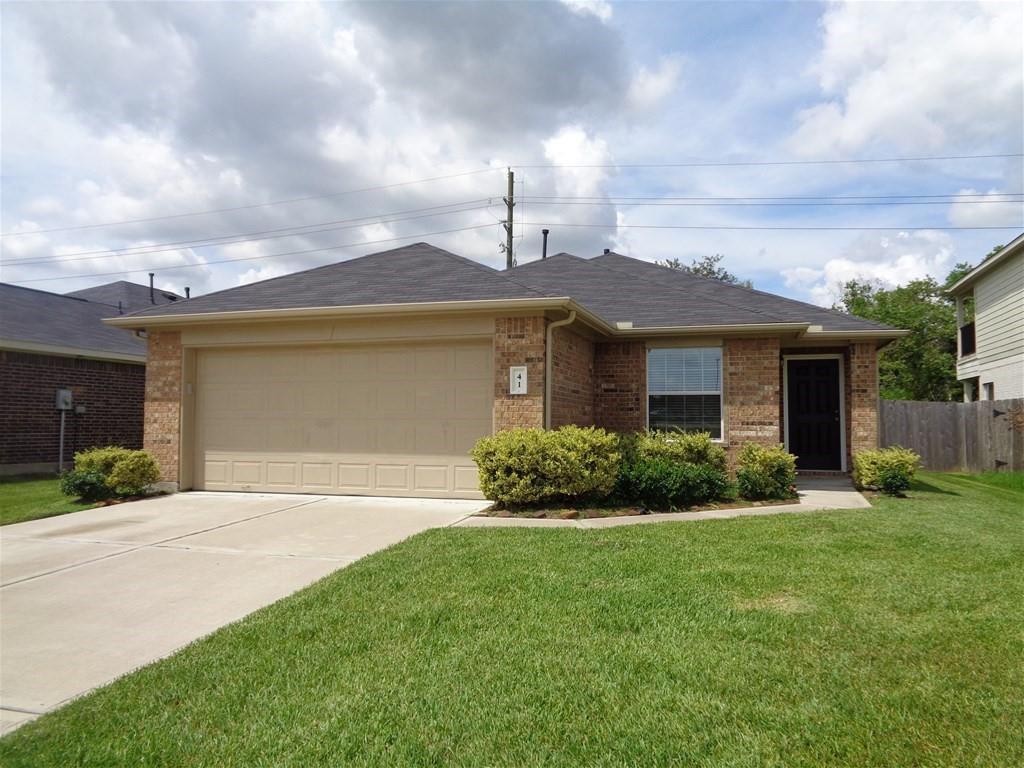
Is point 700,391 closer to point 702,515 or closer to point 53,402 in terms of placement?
point 702,515

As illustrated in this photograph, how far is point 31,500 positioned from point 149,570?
20.0 ft

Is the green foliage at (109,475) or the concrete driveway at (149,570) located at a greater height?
the green foliage at (109,475)

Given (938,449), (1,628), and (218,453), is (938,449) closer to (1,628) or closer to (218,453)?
(218,453)

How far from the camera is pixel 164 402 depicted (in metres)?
11.3

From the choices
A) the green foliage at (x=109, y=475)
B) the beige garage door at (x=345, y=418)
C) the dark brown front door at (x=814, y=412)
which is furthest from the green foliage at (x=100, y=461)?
the dark brown front door at (x=814, y=412)

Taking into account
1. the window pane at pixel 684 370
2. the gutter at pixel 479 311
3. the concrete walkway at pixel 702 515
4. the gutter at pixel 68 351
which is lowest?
the concrete walkway at pixel 702 515

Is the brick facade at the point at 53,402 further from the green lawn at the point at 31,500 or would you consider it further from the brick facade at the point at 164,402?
the brick facade at the point at 164,402

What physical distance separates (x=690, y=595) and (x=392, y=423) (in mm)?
6318

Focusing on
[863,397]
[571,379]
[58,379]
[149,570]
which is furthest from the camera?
[58,379]

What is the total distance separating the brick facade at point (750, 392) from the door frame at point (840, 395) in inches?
98.6

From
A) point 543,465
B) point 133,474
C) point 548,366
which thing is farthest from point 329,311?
point 133,474

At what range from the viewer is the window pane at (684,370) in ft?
38.3

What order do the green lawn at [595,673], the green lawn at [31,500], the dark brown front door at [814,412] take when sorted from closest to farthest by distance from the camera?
the green lawn at [595,673]
the green lawn at [31,500]
the dark brown front door at [814,412]

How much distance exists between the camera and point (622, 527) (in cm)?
765
